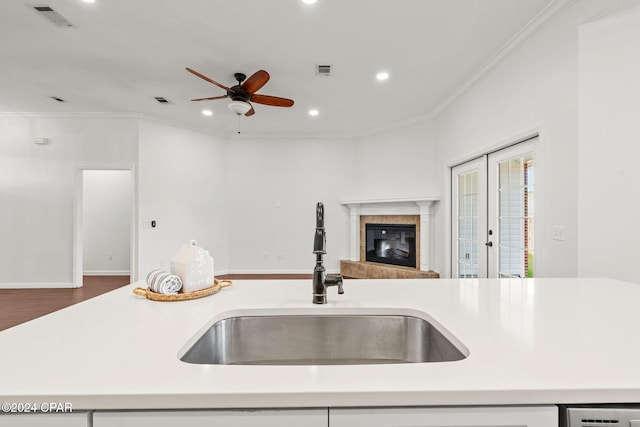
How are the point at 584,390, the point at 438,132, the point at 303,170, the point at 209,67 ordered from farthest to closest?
the point at 303,170 → the point at 438,132 → the point at 209,67 → the point at 584,390

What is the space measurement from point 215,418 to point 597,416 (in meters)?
0.67

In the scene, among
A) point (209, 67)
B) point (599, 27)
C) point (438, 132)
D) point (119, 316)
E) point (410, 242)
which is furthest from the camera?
point (410, 242)

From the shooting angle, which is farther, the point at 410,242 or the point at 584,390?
the point at 410,242

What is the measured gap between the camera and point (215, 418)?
0.53m

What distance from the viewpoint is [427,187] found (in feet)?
16.0

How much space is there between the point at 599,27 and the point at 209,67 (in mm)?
3375

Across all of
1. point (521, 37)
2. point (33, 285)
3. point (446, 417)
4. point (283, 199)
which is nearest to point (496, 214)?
point (521, 37)

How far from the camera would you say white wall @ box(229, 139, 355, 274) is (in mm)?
5828

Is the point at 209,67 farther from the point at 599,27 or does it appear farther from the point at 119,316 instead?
the point at 599,27

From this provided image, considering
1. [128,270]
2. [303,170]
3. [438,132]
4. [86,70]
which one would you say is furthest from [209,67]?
[128,270]

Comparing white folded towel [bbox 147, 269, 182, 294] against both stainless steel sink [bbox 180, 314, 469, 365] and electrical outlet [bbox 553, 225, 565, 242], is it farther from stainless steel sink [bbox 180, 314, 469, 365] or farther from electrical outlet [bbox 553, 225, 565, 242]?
electrical outlet [bbox 553, 225, 565, 242]

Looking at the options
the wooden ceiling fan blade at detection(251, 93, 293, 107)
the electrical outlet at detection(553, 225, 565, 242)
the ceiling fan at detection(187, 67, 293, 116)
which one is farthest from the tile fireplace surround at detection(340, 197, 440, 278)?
the ceiling fan at detection(187, 67, 293, 116)

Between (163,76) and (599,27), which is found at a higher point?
(163,76)

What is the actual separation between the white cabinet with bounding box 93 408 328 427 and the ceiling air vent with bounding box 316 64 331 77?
3349mm
